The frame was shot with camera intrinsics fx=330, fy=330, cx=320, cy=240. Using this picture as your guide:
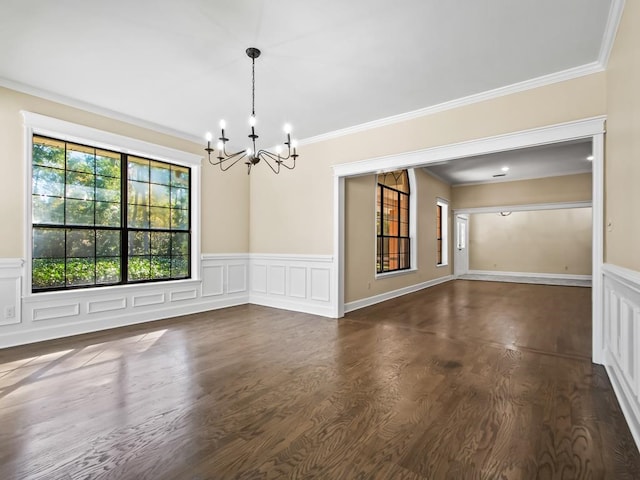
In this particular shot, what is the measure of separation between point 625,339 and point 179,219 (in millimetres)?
5446

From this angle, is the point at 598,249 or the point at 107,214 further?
the point at 107,214

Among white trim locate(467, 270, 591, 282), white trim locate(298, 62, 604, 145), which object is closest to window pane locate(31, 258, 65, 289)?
white trim locate(298, 62, 604, 145)

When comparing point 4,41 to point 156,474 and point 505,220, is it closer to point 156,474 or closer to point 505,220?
point 156,474

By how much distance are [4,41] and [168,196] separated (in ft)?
8.50

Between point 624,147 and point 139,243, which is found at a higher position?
point 624,147

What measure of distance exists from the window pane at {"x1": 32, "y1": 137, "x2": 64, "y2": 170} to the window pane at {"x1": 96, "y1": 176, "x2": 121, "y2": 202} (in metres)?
0.45

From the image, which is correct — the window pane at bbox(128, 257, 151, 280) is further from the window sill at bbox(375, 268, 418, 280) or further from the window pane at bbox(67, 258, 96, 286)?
the window sill at bbox(375, 268, 418, 280)

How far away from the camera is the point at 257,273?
6227mm

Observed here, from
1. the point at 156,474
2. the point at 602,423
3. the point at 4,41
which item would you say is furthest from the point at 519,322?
the point at 4,41

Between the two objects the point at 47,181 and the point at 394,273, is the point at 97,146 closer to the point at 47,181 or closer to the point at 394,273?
the point at 47,181

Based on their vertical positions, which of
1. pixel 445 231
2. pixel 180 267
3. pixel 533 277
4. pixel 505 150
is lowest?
pixel 533 277

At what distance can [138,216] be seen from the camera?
190 inches

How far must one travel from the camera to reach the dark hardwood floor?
173 cm

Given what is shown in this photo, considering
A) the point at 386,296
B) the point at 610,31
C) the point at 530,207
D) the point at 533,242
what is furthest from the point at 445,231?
the point at 610,31
